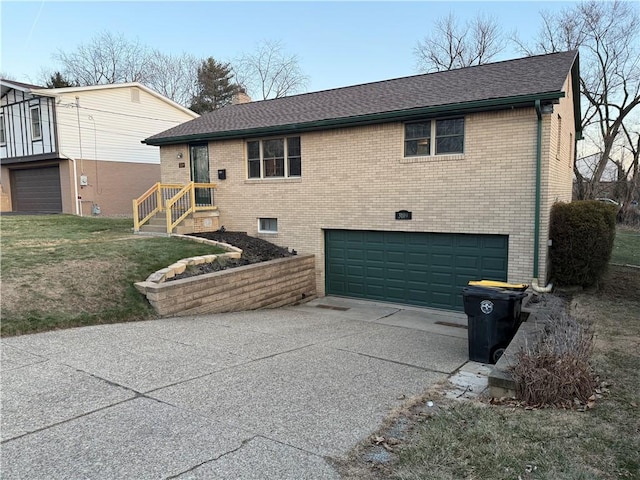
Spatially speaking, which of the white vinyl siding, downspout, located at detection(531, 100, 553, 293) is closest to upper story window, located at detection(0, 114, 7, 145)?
the white vinyl siding

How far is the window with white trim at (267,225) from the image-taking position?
14.3 m

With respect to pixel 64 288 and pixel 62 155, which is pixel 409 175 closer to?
pixel 64 288

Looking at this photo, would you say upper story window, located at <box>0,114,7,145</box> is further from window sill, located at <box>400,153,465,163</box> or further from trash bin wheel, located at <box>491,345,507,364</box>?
trash bin wheel, located at <box>491,345,507,364</box>

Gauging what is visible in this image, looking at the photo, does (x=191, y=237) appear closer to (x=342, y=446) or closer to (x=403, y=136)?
(x=403, y=136)

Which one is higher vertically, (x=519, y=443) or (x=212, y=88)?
(x=212, y=88)

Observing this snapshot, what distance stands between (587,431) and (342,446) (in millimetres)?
2011

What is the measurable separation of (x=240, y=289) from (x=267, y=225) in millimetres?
4277

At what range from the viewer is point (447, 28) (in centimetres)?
3647

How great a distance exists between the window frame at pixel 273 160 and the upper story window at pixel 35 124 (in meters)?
13.5

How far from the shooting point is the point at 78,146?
71.7ft

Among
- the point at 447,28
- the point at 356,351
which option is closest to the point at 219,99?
the point at 447,28

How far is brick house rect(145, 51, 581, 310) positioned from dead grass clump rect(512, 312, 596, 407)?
5.81 meters

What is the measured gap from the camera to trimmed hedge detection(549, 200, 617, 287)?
33.6 ft

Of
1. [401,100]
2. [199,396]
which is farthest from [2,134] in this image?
[199,396]
